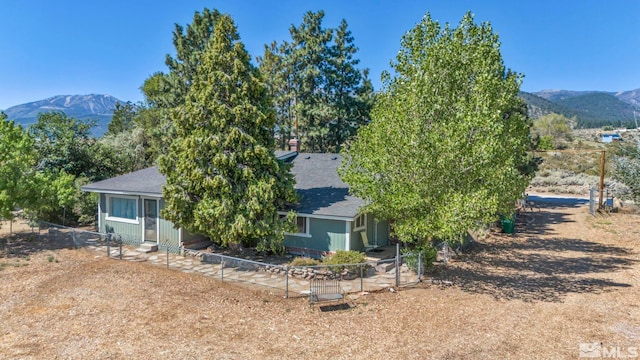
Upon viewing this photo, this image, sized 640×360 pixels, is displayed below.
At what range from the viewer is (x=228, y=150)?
16656 mm

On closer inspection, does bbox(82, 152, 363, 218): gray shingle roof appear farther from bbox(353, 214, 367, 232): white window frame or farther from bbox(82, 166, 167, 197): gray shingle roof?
bbox(353, 214, 367, 232): white window frame

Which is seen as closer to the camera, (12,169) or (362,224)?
(12,169)

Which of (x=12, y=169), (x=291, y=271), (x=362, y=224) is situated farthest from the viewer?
(x=362, y=224)

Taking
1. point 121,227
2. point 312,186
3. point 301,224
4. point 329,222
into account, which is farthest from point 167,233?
point 329,222

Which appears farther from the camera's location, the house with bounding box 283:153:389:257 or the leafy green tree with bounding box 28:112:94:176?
the leafy green tree with bounding box 28:112:94:176

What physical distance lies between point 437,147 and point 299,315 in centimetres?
665

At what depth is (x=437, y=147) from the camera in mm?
13094

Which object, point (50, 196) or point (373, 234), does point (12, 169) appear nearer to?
point (50, 196)

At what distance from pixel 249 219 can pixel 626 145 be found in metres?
26.5

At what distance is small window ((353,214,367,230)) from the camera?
17422 mm

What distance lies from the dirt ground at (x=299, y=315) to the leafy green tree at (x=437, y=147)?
2642mm

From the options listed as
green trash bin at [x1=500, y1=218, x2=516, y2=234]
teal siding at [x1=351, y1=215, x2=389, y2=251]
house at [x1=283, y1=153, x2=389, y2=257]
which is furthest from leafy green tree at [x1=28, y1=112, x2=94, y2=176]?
green trash bin at [x1=500, y1=218, x2=516, y2=234]

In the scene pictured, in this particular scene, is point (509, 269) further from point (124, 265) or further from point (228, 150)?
point (124, 265)

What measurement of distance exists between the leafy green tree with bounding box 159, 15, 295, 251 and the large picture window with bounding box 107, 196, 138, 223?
3.85 metres
